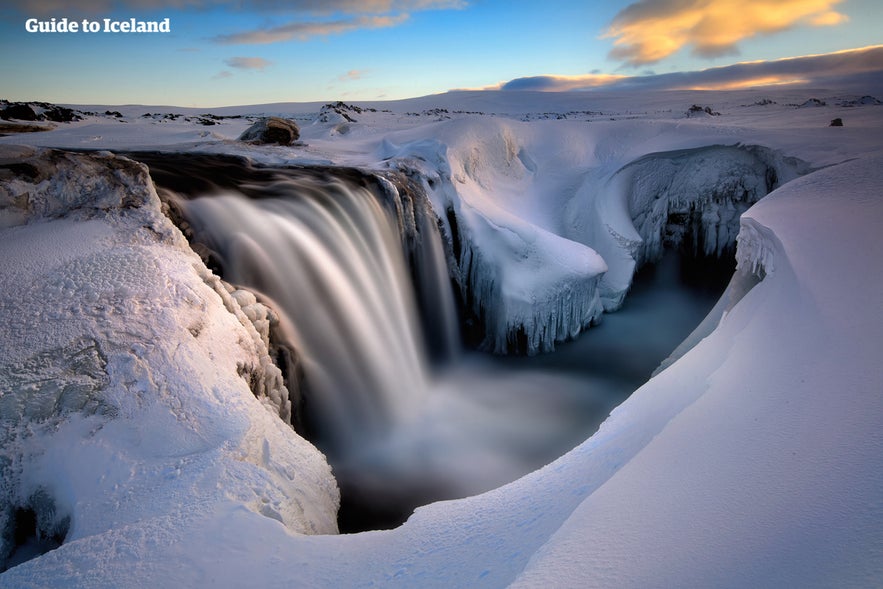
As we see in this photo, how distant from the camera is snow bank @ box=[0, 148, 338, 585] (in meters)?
1.97

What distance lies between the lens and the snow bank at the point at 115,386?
1.97 meters

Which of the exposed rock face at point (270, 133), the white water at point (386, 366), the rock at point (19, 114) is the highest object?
the rock at point (19, 114)

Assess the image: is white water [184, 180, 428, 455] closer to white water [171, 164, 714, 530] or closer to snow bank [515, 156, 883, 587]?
white water [171, 164, 714, 530]

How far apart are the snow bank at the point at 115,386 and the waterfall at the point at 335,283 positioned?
1398mm

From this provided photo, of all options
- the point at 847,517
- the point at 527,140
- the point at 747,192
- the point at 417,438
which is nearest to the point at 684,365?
the point at 847,517

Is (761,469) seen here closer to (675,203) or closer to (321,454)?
(321,454)

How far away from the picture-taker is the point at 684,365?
2982mm

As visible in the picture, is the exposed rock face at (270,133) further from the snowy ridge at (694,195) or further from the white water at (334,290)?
the snowy ridge at (694,195)

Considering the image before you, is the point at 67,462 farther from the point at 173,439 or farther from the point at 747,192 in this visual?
the point at 747,192

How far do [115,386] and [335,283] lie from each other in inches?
133

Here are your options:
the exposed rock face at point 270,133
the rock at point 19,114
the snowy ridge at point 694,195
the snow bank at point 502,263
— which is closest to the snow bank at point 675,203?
the snowy ridge at point 694,195

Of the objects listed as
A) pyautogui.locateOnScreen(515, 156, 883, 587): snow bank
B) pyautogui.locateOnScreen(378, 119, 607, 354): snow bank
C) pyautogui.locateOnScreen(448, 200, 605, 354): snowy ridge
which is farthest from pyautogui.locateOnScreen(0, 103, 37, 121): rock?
pyautogui.locateOnScreen(515, 156, 883, 587): snow bank

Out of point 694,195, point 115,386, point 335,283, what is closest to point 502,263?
point 335,283

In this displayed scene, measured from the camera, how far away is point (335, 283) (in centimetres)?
569
